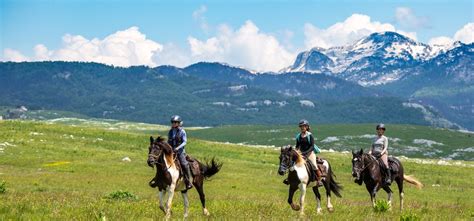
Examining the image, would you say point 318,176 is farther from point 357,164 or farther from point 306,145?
point 357,164

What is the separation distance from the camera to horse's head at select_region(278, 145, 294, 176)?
69.2 feet

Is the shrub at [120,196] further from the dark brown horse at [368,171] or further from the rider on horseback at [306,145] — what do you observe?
the dark brown horse at [368,171]

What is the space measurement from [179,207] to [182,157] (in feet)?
14.1

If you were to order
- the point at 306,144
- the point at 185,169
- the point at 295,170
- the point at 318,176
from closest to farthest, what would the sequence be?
the point at 185,169 < the point at 295,170 < the point at 306,144 < the point at 318,176

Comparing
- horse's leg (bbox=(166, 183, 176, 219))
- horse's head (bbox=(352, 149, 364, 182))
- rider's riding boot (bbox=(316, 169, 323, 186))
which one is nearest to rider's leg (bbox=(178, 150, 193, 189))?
horse's leg (bbox=(166, 183, 176, 219))

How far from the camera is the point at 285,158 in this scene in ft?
69.9

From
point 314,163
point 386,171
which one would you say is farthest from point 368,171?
point 314,163

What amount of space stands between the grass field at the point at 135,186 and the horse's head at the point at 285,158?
5.77 ft

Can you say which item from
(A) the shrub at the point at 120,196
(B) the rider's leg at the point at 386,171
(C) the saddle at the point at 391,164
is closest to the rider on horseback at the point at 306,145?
(C) the saddle at the point at 391,164

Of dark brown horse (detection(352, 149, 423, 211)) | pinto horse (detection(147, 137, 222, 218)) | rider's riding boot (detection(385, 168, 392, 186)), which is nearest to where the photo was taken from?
pinto horse (detection(147, 137, 222, 218))

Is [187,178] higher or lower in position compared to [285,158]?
lower

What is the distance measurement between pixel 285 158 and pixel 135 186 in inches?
832

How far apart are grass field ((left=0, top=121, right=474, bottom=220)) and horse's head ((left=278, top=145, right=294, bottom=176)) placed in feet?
5.77

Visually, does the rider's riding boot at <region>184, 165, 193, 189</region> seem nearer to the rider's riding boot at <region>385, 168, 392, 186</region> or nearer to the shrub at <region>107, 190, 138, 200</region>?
the shrub at <region>107, 190, 138, 200</region>
